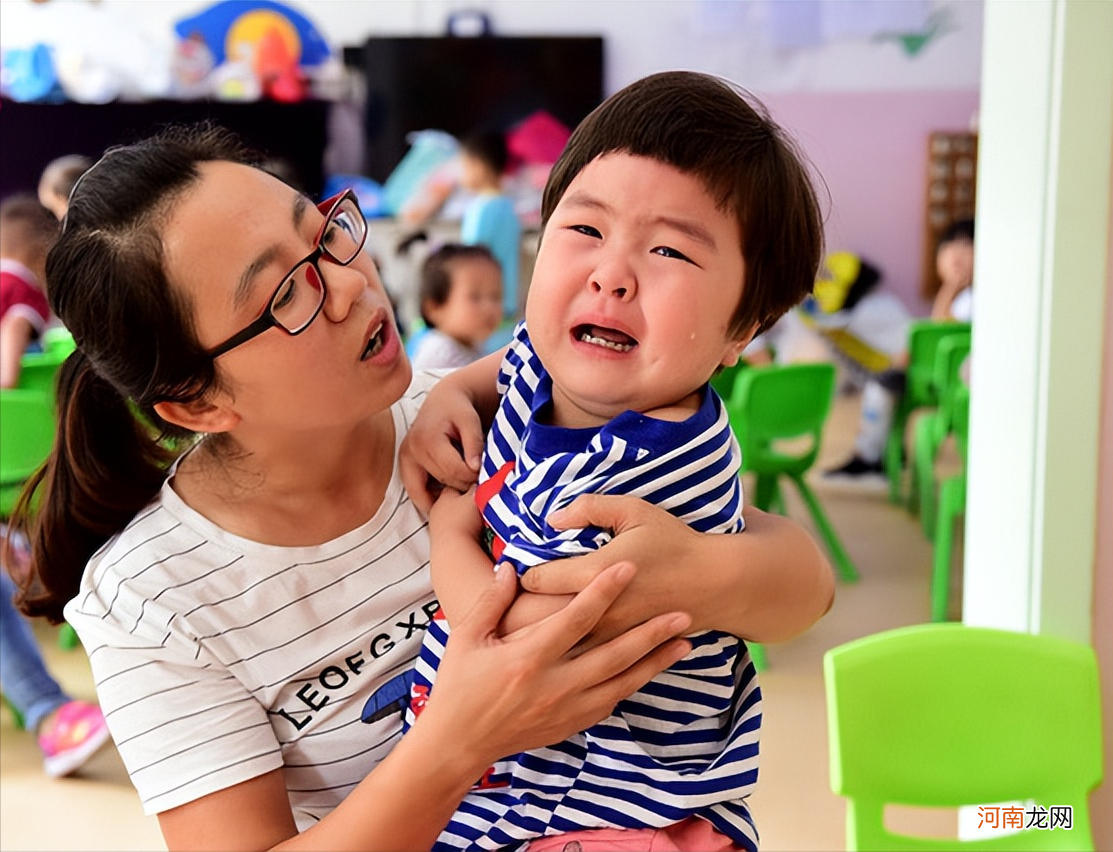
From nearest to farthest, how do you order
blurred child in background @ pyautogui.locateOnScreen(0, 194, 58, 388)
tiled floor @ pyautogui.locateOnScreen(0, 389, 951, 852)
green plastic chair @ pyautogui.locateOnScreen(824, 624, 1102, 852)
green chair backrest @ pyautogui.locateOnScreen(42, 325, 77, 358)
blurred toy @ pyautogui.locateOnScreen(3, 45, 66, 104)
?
green plastic chair @ pyautogui.locateOnScreen(824, 624, 1102, 852), tiled floor @ pyautogui.locateOnScreen(0, 389, 951, 852), blurred child in background @ pyautogui.locateOnScreen(0, 194, 58, 388), green chair backrest @ pyautogui.locateOnScreen(42, 325, 77, 358), blurred toy @ pyautogui.locateOnScreen(3, 45, 66, 104)

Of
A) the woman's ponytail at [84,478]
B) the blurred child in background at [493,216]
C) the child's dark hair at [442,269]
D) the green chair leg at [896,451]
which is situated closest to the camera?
the woman's ponytail at [84,478]

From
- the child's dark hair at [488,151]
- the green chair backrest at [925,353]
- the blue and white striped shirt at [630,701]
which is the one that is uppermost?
the blue and white striped shirt at [630,701]

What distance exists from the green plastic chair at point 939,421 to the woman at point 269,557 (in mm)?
3818

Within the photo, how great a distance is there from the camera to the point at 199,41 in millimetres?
8945

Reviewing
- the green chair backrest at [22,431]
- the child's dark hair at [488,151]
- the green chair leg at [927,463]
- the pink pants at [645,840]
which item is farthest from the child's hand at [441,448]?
the child's dark hair at [488,151]

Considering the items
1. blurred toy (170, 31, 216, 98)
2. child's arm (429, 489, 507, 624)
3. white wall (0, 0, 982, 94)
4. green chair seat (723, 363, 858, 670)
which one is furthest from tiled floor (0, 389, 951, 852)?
white wall (0, 0, 982, 94)

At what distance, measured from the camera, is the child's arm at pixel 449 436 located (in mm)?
1336

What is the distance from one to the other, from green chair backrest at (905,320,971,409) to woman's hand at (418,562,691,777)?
16.0 feet

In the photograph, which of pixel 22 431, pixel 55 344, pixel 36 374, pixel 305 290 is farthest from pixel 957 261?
pixel 305 290

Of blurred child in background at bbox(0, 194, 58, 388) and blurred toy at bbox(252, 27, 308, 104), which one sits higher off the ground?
blurred toy at bbox(252, 27, 308, 104)

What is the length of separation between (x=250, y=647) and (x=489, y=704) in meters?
0.31

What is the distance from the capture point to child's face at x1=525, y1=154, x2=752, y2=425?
3.98 feet

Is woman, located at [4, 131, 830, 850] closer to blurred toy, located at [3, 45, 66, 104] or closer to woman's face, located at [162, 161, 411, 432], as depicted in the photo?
woman's face, located at [162, 161, 411, 432]

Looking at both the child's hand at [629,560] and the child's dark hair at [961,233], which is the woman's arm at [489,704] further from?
the child's dark hair at [961,233]
